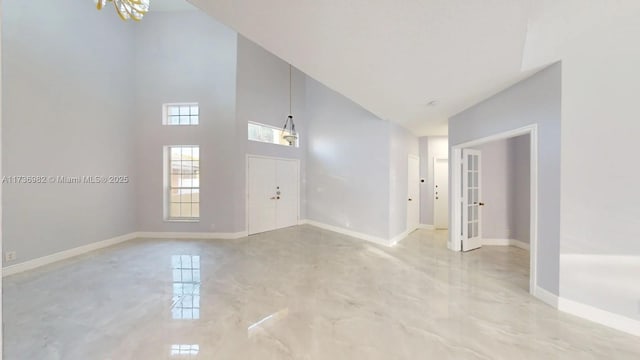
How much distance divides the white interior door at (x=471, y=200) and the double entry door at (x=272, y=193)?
4.01m

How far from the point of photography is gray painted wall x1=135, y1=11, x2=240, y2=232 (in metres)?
6.05

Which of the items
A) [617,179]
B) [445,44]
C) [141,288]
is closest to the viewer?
[445,44]

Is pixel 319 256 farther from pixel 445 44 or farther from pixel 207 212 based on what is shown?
pixel 445 44

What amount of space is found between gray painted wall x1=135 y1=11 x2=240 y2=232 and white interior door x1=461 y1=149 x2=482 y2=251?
447cm

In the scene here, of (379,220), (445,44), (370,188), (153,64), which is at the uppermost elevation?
(153,64)

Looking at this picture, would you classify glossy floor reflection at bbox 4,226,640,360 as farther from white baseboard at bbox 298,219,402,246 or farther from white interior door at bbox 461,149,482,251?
white baseboard at bbox 298,219,402,246

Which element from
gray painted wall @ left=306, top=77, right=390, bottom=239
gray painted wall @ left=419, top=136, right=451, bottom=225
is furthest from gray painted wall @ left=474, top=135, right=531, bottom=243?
gray painted wall @ left=306, top=77, right=390, bottom=239

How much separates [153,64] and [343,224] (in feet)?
17.4

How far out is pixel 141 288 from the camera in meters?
3.56

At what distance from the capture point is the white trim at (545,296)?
121 inches

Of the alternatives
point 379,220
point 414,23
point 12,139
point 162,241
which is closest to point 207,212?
point 162,241

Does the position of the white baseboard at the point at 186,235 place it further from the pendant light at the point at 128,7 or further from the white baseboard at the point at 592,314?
the white baseboard at the point at 592,314

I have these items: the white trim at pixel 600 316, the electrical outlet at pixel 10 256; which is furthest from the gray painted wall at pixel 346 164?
the electrical outlet at pixel 10 256

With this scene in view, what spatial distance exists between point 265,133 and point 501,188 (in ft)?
16.8
